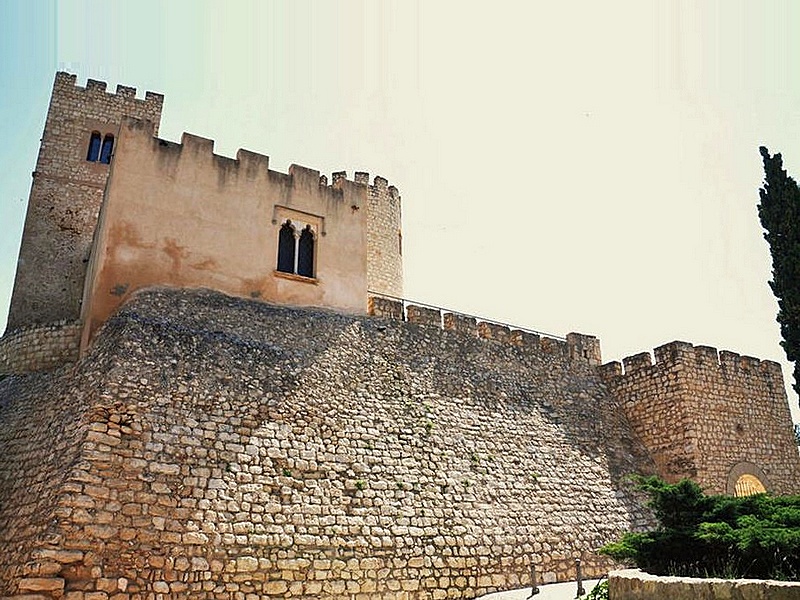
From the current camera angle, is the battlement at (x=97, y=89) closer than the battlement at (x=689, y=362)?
No

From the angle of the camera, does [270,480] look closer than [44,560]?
No

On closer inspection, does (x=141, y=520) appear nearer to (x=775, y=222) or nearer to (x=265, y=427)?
(x=265, y=427)

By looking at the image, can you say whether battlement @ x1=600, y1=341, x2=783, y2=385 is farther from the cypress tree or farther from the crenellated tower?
the crenellated tower

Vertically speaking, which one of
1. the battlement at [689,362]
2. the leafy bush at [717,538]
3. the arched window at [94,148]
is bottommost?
the leafy bush at [717,538]

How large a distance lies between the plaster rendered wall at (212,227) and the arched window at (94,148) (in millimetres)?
7913

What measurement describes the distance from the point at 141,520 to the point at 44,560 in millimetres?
1232

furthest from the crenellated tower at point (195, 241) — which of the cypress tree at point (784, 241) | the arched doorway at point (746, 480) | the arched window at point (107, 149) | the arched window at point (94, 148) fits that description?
the arched doorway at point (746, 480)

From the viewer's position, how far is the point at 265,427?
10.5 m

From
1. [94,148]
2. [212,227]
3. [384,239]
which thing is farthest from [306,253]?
[94,148]

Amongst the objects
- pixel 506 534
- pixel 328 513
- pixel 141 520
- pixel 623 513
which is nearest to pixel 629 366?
pixel 623 513

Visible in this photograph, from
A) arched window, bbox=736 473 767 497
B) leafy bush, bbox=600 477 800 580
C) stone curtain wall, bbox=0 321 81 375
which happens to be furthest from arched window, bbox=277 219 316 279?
arched window, bbox=736 473 767 497

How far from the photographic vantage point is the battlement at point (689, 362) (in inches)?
637

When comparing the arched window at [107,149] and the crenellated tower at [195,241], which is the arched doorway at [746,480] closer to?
the crenellated tower at [195,241]

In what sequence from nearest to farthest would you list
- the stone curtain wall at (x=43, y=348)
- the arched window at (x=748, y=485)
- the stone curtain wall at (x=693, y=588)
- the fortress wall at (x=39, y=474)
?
the stone curtain wall at (x=693, y=588) → the fortress wall at (x=39, y=474) → the stone curtain wall at (x=43, y=348) → the arched window at (x=748, y=485)
